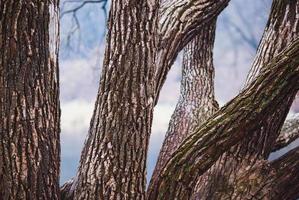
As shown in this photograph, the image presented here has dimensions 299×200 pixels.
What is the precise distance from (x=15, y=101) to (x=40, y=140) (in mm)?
161

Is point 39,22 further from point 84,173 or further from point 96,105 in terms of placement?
point 84,173

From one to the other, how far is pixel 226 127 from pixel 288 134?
121 centimetres

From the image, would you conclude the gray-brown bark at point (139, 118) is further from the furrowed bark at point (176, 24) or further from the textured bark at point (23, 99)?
the furrowed bark at point (176, 24)

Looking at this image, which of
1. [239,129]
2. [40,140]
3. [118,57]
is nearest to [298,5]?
[239,129]

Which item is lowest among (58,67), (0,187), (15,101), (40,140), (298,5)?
(0,187)

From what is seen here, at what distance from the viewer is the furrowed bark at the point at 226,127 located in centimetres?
213

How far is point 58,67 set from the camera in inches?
82.8

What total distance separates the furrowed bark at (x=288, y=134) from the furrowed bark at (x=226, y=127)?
1.09 metres

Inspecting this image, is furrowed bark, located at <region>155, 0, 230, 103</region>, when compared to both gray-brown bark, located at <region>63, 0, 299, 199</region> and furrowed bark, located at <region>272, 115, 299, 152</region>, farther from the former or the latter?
furrowed bark, located at <region>272, 115, 299, 152</region>

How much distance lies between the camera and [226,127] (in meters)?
2.14

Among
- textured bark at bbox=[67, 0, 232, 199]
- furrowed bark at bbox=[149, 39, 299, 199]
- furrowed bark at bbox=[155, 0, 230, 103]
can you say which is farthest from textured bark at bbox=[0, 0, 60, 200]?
furrowed bark at bbox=[155, 0, 230, 103]

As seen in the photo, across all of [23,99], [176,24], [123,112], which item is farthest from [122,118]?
[176,24]

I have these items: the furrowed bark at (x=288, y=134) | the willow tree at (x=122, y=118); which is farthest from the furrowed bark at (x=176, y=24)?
the furrowed bark at (x=288, y=134)

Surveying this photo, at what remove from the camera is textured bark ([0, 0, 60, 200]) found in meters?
1.94
